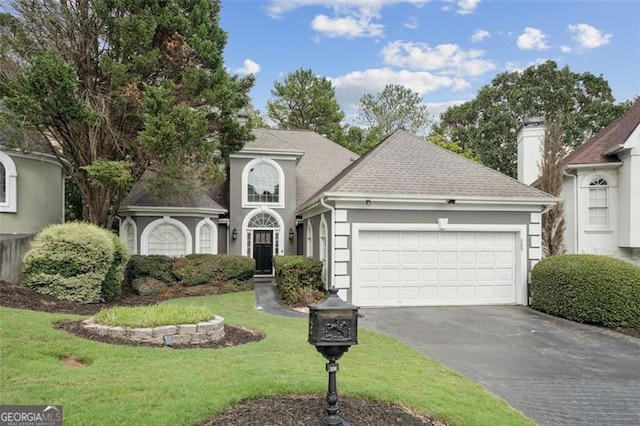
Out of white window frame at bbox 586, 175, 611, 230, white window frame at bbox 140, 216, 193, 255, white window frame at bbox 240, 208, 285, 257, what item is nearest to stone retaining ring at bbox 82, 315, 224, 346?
white window frame at bbox 140, 216, 193, 255

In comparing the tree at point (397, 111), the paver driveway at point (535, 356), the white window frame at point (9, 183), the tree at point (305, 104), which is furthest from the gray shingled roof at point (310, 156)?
the tree at point (397, 111)

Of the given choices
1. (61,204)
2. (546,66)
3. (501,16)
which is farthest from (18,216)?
(546,66)

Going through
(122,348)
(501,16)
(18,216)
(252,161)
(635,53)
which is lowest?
(122,348)

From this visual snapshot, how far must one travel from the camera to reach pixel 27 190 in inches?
555

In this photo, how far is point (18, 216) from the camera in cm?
1366

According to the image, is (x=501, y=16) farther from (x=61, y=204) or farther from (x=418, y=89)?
(x=418, y=89)

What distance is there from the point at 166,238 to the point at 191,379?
1299 centimetres

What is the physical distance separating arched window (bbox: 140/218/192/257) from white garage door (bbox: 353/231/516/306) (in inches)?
327

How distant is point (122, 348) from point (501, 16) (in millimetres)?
13815

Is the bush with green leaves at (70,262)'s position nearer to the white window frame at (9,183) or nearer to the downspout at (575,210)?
the white window frame at (9,183)

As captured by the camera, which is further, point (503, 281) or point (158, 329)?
point (503, 281)

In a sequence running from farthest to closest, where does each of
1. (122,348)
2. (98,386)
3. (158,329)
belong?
1. (158,329)
2. (122,348)
3. (98,386)

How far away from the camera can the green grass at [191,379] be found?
4152 millimetres

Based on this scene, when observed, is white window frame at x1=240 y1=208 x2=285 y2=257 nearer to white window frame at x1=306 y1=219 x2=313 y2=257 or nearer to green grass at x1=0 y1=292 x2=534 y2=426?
white window frame at x1=306 y1=219 x2=313 y2=257
